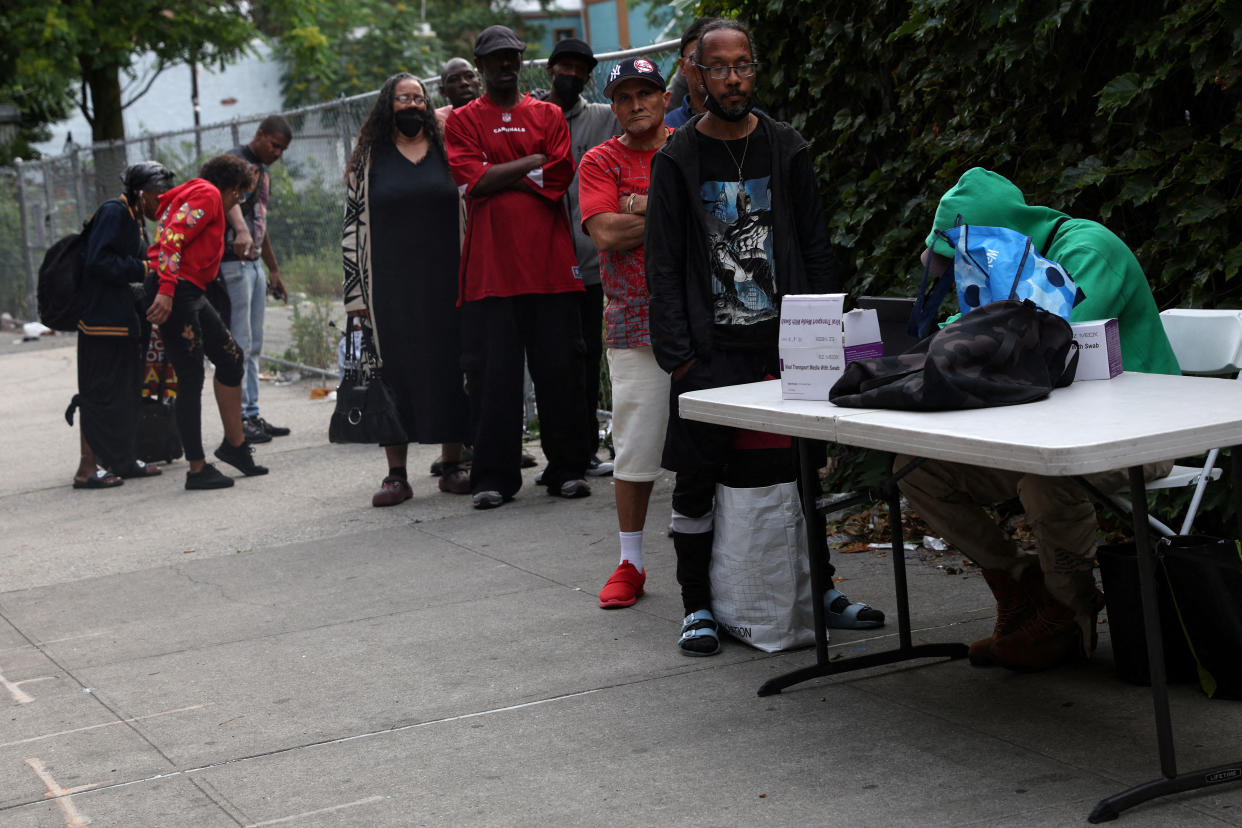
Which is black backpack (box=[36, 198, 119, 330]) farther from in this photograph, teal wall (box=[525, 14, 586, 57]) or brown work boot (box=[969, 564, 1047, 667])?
teal wall (box=[525, 14, 586, 57])

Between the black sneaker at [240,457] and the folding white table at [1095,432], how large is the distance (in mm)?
5567

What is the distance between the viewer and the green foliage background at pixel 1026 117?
16.2 feet

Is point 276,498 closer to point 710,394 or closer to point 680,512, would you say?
point 680,512

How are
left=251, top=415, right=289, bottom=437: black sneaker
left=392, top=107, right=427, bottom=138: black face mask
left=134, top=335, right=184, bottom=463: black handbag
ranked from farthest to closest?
1. left=251, top=415, right=289, bottom=437: black sneaker
2. left=134, top=335, right=184, bottom=463: black handbag
3. left=392, top=107, right=427, bottom=138: black face mask

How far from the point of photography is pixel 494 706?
4652 millimetres

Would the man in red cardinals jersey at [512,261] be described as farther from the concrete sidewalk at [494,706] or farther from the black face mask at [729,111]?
the black face mask at [729,111]

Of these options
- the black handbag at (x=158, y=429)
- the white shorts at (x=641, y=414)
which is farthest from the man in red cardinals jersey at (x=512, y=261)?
the black handbag at (x=158, y=429)

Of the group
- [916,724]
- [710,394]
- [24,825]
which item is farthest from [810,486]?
[24,825]

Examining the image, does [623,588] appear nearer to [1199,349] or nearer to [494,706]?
[494,706]

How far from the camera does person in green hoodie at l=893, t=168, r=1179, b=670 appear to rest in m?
4.29

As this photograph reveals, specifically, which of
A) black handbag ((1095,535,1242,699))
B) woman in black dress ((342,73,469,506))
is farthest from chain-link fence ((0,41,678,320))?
black handbag ((1095,535,1242,699))

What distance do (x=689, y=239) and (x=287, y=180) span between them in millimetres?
9337

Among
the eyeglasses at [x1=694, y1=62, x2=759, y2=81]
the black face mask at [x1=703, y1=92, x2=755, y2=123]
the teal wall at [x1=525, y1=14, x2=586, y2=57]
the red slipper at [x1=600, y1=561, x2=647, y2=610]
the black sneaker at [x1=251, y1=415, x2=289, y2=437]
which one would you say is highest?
the teal wall at [x1=525, y1=14, x2=586, y2=57]

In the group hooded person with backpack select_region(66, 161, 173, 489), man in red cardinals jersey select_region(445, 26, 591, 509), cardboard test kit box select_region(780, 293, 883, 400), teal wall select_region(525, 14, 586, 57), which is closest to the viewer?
cardboard test kit box select_region(780, 293, 883, 400)
